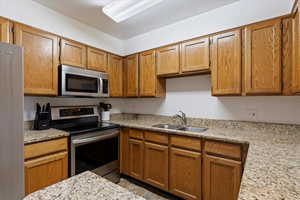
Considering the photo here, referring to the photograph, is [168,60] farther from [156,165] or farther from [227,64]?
[156,165]

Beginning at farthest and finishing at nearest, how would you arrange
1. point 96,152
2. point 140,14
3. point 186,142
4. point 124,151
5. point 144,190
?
point 124,151, point 140,14, point 144,190, point 96,152, point 186,142

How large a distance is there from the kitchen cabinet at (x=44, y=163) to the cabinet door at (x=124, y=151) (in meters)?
0.85

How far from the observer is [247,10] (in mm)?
1872

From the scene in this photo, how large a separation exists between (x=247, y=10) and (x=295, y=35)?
779 millimetres

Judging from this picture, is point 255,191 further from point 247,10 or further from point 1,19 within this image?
point 1,19

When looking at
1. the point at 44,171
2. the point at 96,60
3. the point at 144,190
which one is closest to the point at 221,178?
the point at 144,190

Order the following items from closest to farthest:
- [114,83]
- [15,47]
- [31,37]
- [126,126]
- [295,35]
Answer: [15,47]
[295,35]
[31,37]
[126,126]
[114,83]

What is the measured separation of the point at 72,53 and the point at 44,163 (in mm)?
1411

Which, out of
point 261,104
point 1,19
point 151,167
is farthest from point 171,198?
point 1,19

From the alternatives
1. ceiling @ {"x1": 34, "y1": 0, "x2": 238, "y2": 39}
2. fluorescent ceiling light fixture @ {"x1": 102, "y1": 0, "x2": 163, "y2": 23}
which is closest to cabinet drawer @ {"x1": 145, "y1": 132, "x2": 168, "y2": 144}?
fluorescent ceiling light fixture @ {"x1": 102, "y1": 0, "x2": 163, "y2": 23}

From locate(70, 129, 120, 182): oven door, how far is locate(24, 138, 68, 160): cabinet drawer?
10cm

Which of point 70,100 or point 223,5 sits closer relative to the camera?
point 223,5

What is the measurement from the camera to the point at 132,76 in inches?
107

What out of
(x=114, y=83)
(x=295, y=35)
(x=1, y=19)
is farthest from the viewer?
(x=114, y=83)
